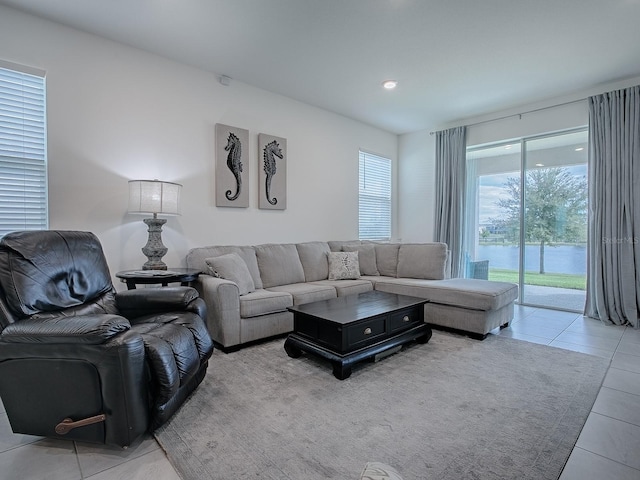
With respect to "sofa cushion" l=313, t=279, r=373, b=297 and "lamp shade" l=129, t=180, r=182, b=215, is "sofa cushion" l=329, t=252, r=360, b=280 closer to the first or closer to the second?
"sofa cushion" l=313, t=279, r=373, b=297

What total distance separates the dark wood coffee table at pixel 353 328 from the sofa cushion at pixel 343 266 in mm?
1025

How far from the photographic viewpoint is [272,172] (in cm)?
413

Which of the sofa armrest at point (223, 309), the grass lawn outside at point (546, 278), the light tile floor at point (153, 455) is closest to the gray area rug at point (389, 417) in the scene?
the light tile floor at point (153, 455)

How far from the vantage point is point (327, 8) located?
2516 mm

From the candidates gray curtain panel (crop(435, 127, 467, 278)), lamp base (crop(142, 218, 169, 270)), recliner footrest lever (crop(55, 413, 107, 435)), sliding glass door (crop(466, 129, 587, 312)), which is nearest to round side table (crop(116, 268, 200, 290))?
lamp base (crop(142, 218, 169, 270))

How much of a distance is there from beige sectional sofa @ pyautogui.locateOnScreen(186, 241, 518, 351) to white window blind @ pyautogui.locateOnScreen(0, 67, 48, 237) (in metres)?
1.29

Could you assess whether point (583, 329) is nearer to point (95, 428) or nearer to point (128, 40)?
point (95, 428)

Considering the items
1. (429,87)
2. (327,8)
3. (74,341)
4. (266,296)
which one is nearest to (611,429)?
(266,296)

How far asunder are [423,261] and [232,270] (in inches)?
93.0

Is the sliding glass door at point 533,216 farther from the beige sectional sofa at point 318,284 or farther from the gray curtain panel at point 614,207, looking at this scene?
the beige sectional sofa at point 318,284

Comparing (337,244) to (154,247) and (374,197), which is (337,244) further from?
(154,247)

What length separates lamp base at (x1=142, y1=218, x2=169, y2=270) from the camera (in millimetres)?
2939

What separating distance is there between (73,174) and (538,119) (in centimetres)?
536

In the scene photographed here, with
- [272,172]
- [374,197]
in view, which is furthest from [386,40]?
[374,197]
